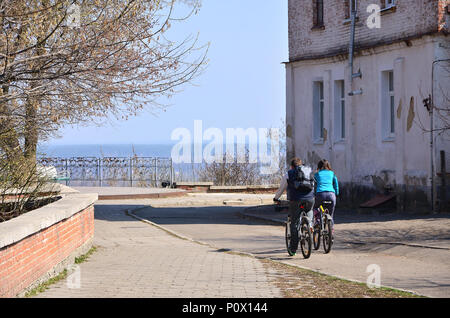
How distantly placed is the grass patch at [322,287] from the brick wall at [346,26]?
12.1 meters

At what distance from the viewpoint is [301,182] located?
46.5ft

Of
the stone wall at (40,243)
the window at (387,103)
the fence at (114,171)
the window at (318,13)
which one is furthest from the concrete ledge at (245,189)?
the stone wall at (40,243)

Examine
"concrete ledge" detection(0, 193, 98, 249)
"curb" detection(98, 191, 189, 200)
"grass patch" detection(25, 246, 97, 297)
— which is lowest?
"grass patch" detection(25, 246, 97, 297)

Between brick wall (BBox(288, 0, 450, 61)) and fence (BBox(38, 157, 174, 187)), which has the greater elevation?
brick wall (BBox(288, 0, 450, 61))

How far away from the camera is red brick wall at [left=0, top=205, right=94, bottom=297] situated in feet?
27.0

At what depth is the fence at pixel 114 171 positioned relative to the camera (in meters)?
40.6

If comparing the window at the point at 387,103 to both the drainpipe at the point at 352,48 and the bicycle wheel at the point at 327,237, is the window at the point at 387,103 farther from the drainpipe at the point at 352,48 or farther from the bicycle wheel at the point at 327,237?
the bicycle wheel at the point at 327,237

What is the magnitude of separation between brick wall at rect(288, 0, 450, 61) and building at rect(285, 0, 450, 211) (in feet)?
0.10

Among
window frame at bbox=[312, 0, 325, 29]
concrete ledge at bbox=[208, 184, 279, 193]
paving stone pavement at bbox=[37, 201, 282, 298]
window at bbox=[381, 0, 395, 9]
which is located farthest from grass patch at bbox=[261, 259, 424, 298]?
concrete ledge at bbox=[208, 184, 279, 193]

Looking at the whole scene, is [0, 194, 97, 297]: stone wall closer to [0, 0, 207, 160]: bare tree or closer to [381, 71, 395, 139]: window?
[0, 0, 207, 160]: bare tree

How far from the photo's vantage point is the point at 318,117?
27.6 meters

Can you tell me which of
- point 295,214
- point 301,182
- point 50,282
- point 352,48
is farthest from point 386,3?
point 50,282
